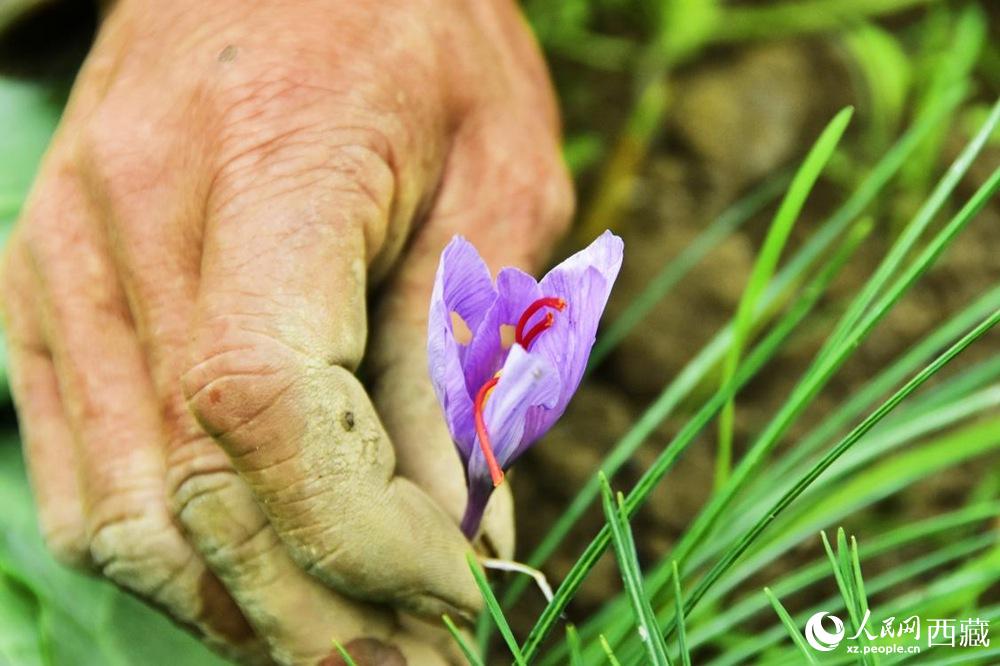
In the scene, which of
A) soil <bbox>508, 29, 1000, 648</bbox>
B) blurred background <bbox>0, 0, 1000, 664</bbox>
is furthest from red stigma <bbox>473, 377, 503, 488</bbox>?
soil <bbox>508, 29, 1000, 648</bbox>

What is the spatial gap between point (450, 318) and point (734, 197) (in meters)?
1.05

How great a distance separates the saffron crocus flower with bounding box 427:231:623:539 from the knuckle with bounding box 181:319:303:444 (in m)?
0.08

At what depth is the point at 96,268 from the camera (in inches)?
31.4

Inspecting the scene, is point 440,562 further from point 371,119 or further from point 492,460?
point 371,119

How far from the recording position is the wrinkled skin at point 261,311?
2.14 feet

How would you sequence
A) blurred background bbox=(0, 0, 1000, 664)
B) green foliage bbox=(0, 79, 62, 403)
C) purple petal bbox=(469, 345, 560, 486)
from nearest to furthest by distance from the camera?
1. purple petal bbox=(469, 345, 560, 486)
2. green foliage bbox=(0, 79, 62, 403)
3. blurred background bbox=(0, 0, 1000, 664)

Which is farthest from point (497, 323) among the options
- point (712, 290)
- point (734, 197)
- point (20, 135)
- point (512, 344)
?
point (734, 197)

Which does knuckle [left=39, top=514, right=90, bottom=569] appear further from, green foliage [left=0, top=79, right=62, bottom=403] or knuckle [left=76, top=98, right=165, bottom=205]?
green foliage [left=0, top=79, right=62, bottom=403]

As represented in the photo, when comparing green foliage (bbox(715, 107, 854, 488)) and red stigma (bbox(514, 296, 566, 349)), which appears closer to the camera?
red stigma (bbox(514, 296, 566, 349))

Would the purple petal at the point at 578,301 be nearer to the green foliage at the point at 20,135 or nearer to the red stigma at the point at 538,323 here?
the red stigma at the point at 538,323

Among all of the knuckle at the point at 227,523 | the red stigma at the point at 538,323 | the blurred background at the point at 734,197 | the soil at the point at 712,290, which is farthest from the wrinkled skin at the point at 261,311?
the soil at the point at 712,290

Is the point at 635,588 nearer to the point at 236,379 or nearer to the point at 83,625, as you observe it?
the point at 236,379

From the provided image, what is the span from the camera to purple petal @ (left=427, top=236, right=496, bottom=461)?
605mm

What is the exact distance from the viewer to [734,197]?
1.59 m
